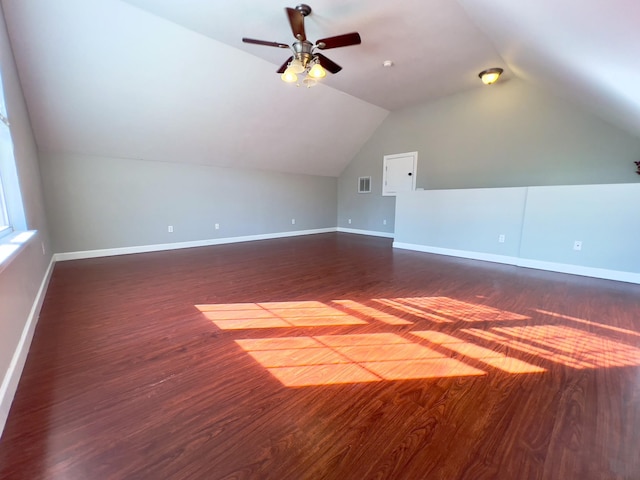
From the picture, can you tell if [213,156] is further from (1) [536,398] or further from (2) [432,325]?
(1) [536,398]

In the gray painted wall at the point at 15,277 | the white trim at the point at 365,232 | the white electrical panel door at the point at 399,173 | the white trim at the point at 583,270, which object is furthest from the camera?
the white trim at the point at 365,232

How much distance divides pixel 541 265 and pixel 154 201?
6491mm

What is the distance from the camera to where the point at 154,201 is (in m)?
5.14

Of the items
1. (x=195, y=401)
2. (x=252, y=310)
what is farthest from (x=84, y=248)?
(x=195, y=401)

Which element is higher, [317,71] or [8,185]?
[317,71]

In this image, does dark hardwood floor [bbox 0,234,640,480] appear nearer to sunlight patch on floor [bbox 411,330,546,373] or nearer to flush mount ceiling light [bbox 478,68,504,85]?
sunlight patch on floor [bbox 411,330,546,373]

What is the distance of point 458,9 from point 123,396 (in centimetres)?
440

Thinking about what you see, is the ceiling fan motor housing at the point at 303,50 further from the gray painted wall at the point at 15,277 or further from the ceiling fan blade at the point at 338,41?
the gray painted wall at the point at 15,277

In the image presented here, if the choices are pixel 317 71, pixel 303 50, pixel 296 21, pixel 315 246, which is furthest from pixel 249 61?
pixel 315 246

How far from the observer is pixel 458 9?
296 centimetres

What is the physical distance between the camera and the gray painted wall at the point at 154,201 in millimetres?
4387

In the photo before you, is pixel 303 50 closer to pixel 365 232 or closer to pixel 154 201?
pixel 154 201

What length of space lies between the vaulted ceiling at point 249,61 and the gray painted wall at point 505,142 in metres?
0.36

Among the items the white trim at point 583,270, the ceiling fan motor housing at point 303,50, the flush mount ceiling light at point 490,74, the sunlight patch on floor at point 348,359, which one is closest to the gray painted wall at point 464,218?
the white trim at point 583,270
